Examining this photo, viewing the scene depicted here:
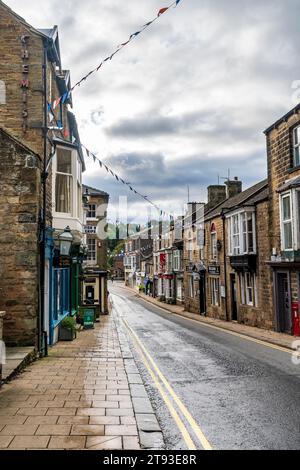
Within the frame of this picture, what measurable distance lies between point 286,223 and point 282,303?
3.80 metres

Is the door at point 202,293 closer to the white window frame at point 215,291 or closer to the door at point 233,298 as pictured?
the white window frame at point 215,291

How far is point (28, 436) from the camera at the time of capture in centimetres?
565

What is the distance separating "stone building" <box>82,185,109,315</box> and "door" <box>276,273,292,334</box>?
54.5 ft

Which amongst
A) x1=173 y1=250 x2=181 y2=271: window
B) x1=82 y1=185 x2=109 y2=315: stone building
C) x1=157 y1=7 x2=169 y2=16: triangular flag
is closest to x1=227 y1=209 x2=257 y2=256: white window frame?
x1=82 y1=185 x2=109 y2=315: stone building

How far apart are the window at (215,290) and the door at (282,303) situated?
9.67 m

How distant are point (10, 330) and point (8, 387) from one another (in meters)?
2.98

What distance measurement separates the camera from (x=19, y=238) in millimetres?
11211

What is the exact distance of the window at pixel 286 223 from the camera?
17.6 metres

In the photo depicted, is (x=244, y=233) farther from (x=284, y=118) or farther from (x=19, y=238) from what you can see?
(x=19, y=238)

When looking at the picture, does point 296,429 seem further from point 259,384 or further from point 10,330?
point 10,330

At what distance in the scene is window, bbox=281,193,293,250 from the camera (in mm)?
17625

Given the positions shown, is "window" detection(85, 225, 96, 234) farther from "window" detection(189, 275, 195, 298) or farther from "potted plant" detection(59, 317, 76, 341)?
"potted plant" detection(59, 317, 76, 341)

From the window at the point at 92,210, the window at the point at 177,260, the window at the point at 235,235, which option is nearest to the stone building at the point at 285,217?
the window at the point at 235,235
